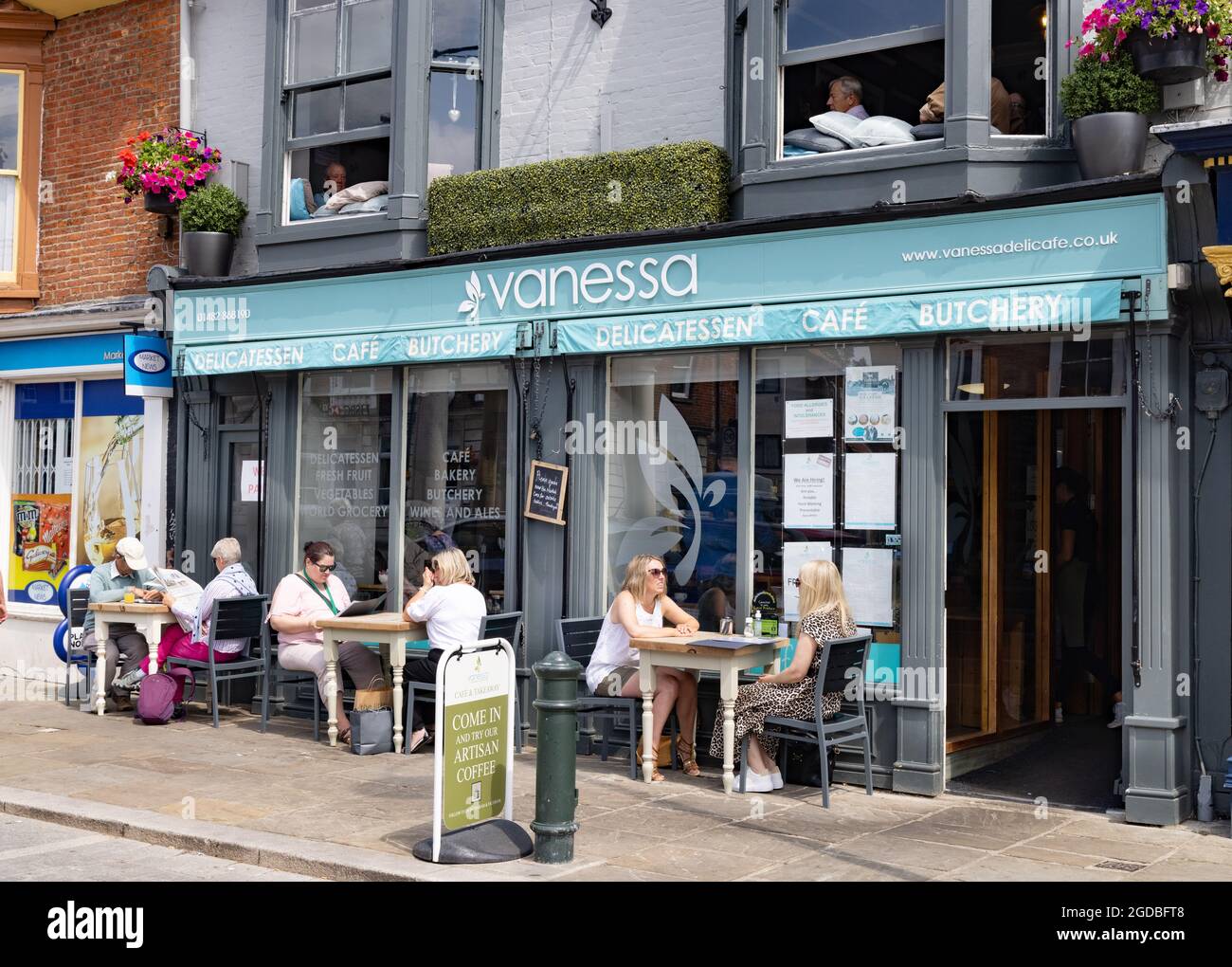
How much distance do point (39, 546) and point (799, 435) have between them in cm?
913

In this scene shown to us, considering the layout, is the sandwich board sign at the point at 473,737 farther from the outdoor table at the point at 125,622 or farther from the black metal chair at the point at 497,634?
the outdoor table at the point at 125,622

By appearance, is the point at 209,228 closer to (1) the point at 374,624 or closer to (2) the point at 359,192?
(2) the point at 359,192

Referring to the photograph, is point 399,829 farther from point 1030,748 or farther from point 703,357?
point 1030,748

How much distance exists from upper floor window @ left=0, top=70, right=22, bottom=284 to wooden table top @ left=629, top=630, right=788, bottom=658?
944 centimetres

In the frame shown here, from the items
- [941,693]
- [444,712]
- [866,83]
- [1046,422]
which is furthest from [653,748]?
[866,83]

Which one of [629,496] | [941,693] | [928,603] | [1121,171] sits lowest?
[941,693]

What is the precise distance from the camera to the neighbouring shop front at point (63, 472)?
13.3 meters

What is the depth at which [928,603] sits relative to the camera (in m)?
8.87

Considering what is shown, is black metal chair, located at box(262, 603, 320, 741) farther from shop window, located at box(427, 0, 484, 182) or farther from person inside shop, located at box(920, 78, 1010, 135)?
person inside shop, located at box(920, 78, 1010, 135)

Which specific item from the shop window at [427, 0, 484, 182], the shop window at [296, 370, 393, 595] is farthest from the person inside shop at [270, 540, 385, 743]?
the shop window at [427, 0, 484, 182]

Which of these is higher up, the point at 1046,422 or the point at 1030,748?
the point at 1046,422

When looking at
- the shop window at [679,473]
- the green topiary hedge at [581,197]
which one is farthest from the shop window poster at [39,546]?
the shop window at [679,473]

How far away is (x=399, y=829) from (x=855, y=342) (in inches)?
180

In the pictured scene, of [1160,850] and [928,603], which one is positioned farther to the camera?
[928,603]
